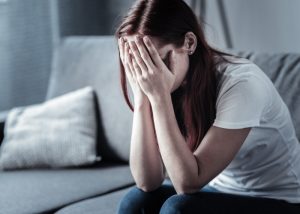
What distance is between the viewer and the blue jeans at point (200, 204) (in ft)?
4.62

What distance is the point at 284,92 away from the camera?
1.86 meters

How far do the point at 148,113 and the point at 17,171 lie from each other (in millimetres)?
803

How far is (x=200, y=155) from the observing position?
1475mm

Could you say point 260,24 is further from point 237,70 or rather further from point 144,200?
point 144,200

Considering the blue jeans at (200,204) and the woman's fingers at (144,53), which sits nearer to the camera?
the blue jeans at (200,204)

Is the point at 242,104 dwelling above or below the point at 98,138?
above

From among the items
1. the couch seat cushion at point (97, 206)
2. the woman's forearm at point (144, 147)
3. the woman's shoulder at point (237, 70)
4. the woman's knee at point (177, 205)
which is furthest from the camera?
the couch seat cushion at point (97, 206)

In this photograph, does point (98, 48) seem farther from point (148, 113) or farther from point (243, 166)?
point (243, 166)

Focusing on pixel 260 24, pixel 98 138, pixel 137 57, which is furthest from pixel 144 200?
pixel 260 24

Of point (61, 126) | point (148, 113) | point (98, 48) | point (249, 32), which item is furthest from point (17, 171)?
point (249, 32)

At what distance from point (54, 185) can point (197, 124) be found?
68 centimetres

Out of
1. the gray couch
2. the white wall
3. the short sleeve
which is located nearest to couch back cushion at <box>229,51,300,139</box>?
the gray couch

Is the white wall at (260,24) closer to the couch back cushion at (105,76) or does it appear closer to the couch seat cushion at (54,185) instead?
the couch back cushion at (105,76)

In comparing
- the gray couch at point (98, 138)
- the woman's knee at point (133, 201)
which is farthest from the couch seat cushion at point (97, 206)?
the woman's knee at point (133, 201)
